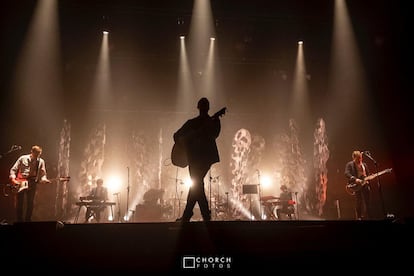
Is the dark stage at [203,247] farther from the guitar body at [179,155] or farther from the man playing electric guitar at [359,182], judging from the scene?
the man playing electric guitar at [359,182]

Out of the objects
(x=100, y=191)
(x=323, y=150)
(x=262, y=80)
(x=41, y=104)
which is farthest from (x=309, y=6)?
(x=41, y=104)

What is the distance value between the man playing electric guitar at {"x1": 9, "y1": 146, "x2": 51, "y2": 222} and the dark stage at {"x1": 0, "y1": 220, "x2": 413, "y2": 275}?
344 centimetres

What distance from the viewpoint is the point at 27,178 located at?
7211mm

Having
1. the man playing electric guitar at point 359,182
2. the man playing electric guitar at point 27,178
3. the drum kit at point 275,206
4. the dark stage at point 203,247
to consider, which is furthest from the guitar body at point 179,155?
the drum kit at point 275,206

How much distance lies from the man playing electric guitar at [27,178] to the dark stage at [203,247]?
3.44 metres

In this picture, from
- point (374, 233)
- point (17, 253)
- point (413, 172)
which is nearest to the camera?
point (17, 253)

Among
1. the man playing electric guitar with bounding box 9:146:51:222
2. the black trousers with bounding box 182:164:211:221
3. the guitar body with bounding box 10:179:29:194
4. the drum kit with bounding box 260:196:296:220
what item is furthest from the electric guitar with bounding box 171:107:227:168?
the drum kit with bounding box 260:196:296:220

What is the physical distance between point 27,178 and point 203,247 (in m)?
5.15

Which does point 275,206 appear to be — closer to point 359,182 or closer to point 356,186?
point 356,186

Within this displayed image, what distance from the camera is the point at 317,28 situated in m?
12.1

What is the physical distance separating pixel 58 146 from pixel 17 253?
10441 millimetres

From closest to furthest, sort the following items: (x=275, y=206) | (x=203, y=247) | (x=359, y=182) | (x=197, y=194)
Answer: (x=203, y=247)
(x=197, y=194)
(x=359, y=182)
(x=275, y=206)

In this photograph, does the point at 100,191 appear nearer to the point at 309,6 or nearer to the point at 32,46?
the point at 32,46

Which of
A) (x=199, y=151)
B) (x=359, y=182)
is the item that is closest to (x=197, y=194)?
(x=199, y=151)
